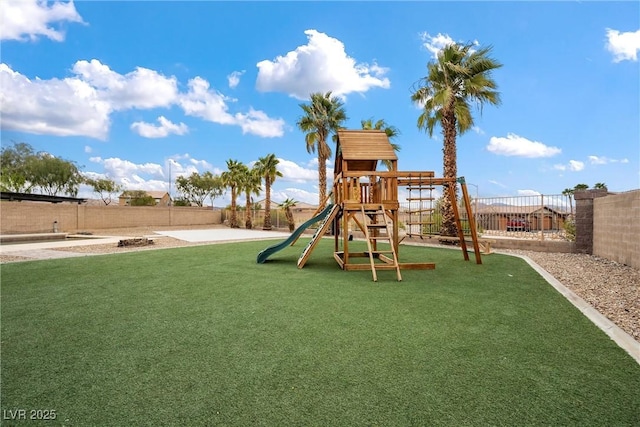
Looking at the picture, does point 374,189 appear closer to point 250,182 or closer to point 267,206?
point 267,206

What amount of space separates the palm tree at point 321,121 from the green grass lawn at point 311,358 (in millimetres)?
14544

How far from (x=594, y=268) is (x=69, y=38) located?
1747 cm

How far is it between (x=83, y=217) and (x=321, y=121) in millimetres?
18533

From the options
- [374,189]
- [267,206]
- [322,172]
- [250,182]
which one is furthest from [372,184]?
[250,182]

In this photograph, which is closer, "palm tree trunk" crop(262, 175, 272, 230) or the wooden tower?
Result: the wooden tower

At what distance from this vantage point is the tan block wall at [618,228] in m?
7.10

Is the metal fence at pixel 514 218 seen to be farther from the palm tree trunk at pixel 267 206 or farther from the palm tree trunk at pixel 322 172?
the palm tree trunk at pixel 267 206

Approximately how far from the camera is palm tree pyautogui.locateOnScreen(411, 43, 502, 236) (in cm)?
1198

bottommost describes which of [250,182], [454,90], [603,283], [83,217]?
[603,283]

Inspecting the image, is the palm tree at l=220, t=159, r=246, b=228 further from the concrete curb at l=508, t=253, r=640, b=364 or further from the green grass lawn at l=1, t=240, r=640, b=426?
the concrete curb at l=508, t=253, r=640, b=364

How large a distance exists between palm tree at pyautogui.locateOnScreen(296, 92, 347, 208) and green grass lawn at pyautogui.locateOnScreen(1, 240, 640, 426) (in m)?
14.5

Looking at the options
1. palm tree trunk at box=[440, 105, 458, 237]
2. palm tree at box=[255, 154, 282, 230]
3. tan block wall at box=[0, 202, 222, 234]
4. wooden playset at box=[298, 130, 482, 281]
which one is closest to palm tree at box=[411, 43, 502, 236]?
palm tree trunk at box=[440, 105, 458, 237]

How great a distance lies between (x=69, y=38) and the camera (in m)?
11.7

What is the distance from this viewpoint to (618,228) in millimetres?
7906
